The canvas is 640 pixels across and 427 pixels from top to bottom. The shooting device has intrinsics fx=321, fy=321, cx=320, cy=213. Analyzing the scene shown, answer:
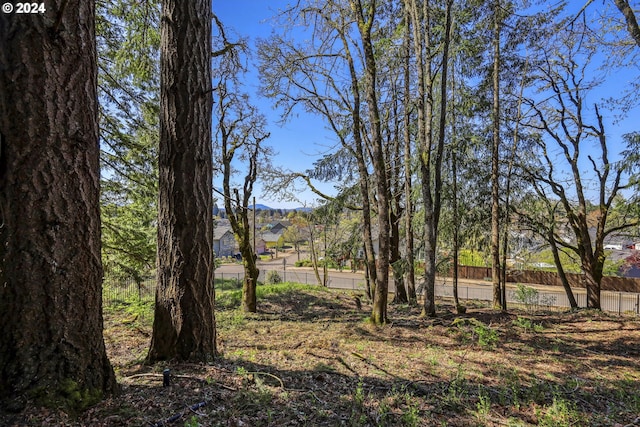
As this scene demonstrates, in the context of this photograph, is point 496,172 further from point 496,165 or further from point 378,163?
point 378,163

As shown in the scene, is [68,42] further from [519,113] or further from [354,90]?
[519,113]

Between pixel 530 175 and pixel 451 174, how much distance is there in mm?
2899

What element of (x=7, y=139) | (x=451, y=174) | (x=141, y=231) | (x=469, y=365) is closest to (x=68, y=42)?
(x=7, y=139)

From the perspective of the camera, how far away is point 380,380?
9.32 ft

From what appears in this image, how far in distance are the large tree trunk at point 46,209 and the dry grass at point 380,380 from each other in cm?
25

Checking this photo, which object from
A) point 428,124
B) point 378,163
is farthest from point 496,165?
point 378,163

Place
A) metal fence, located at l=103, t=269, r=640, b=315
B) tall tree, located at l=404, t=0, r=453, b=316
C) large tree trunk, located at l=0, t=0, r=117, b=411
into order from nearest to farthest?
large tree trunk, located at l=0, t=0, r=117, b=411, tall tree, located at l=404, t=0, r=453, b=316, metal fence, located at l=103, t=269, r=640, b=315

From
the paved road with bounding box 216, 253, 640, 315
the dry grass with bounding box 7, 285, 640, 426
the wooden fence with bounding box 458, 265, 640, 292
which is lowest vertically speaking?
the paved road with bounding box 216, 253, 640, 315

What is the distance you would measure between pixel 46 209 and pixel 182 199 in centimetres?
100

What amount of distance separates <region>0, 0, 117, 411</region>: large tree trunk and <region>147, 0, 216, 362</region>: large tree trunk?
80 cm

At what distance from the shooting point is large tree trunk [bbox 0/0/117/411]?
5.48ft

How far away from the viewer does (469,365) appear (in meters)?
3.53

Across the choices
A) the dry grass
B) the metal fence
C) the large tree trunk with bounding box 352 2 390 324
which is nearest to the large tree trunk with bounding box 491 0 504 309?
the metal fence

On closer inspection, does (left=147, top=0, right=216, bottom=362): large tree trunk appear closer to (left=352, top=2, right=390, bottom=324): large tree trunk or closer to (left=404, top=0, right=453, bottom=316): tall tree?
(left=352, top=2, right=390, bottom=324): large tree trunk
